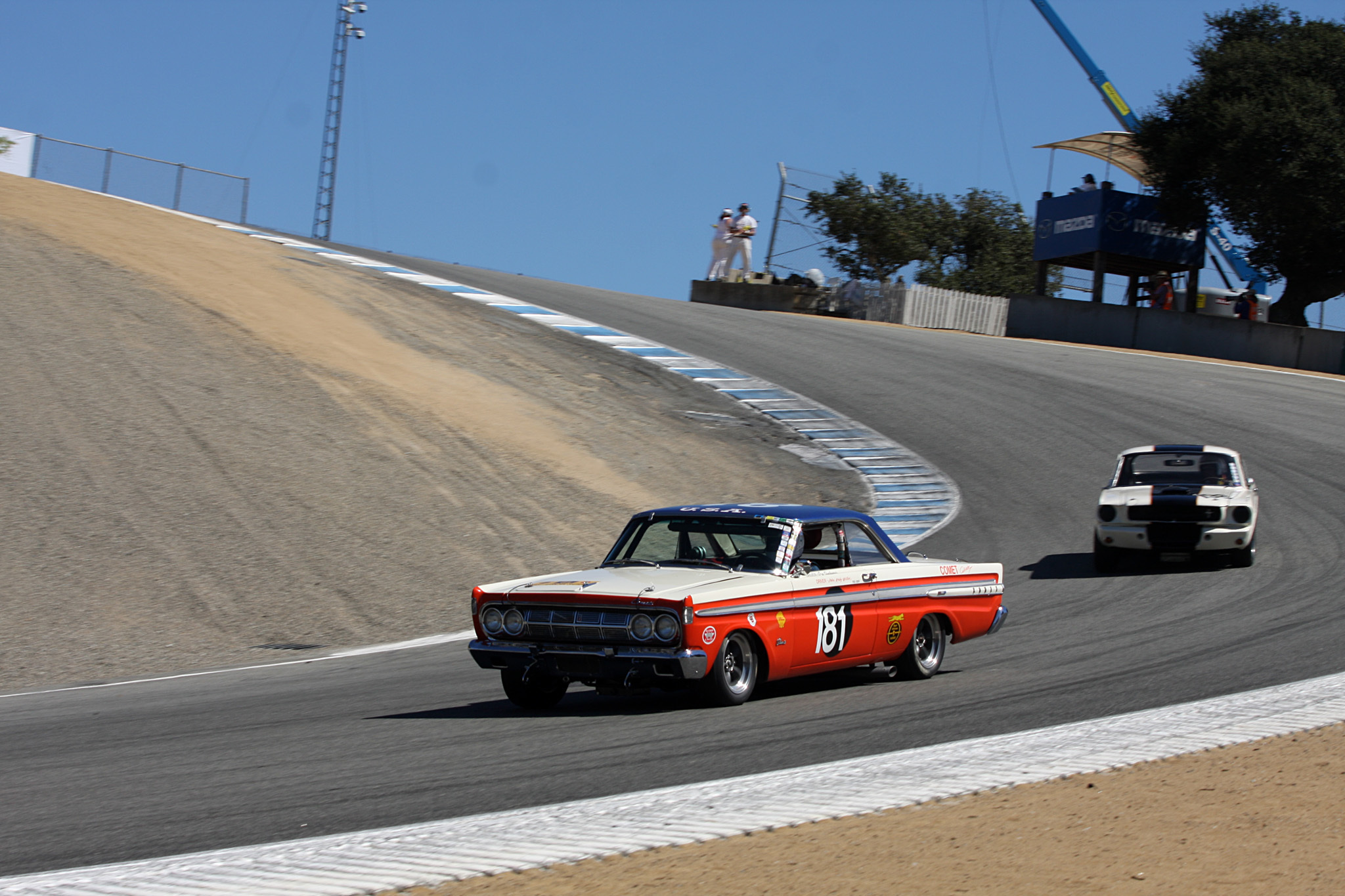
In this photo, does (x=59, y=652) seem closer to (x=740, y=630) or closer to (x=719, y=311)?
(x=740, y=630)

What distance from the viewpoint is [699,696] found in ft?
23.7

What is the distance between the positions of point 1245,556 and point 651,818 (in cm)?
1137

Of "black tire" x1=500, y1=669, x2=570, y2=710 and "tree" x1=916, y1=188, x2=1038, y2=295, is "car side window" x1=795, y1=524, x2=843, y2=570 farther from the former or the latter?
"tree" x1=916, y1=188, x2=1038, y2=295

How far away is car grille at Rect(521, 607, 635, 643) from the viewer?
696 centimetres

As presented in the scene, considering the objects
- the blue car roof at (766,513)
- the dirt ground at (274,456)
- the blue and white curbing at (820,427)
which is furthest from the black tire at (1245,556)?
the blue car roof at (766,513)

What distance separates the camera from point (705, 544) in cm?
791

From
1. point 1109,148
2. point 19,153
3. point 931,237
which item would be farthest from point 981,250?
point 19,153

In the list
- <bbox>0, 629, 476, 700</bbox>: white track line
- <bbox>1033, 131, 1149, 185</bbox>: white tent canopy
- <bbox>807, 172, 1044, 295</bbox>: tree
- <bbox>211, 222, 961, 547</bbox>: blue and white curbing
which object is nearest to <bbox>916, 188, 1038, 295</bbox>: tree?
<bbox>807, 172, 1044, 295</bbox>: tree

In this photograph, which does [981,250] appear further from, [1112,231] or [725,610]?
[725,610]

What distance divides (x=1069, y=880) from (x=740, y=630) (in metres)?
3.31

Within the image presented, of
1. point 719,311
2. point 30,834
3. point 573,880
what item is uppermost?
point 719,311

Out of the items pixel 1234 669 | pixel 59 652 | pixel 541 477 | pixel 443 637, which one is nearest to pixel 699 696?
pixel 1234 669

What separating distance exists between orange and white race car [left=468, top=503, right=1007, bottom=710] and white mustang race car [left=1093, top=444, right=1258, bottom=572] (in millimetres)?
6079

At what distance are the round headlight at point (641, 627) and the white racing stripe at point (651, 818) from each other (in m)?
1.50
